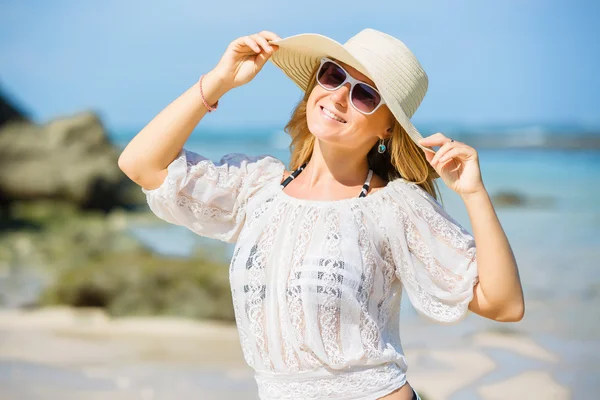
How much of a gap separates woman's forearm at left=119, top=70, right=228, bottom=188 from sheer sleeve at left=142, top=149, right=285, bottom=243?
0.06 m

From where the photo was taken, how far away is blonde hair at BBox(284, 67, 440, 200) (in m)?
2.52

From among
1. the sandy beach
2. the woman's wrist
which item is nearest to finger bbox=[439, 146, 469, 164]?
the woman's wrist

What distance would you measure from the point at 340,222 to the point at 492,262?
1.34 feet

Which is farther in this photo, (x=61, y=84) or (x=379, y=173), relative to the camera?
(x=61, y=84)

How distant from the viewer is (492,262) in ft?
7.39

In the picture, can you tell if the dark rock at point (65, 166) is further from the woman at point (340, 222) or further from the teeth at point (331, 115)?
the teeth at point (331, 115)

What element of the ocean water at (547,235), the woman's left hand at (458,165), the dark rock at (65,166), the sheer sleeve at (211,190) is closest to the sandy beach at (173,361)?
the ocean water at (547,235)

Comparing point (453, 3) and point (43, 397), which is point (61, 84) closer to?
point (453, 3)

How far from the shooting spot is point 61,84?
20.2m

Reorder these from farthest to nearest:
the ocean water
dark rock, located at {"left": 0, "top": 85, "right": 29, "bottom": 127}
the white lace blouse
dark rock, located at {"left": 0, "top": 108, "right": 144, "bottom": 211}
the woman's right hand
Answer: dark rock, located at {"left": 0, "top": 85, "right": 29, "bottom": 127} → dark rock, located at {"left": 0, "top": 108, "right": 144, "bottom": 211} → the ocean water → the woman's right hand → the white lace blouse

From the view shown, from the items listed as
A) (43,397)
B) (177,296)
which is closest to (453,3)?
(177,296)

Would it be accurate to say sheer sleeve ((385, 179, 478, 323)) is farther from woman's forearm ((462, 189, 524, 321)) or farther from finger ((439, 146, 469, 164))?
finger ((439, 146, 469, 164))

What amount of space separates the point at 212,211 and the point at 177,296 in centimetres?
495

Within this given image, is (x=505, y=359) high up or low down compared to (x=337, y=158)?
down
